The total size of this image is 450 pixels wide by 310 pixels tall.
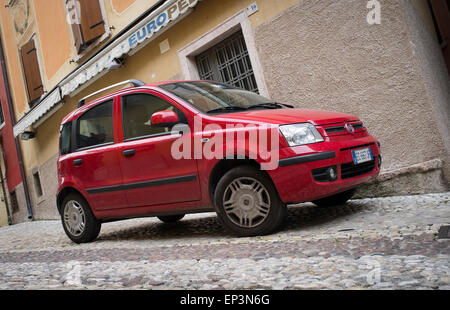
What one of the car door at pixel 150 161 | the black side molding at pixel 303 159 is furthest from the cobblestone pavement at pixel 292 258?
the black side molding at pixel 303 159

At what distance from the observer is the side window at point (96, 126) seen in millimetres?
5312

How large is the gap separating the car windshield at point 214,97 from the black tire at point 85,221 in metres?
2.02

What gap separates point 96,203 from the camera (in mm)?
5469

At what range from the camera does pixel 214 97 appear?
478 centimetres

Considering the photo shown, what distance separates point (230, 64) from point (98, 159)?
12.0 ft

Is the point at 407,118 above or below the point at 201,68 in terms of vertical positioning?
below

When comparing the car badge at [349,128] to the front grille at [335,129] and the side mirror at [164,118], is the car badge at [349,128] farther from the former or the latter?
the side mirror at [164,118]

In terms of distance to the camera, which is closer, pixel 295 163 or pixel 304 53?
→ pixel 295 163

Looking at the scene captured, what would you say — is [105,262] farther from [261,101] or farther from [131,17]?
[131,17]

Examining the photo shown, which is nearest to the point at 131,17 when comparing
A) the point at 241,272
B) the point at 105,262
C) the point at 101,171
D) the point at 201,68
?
the point at 201,68

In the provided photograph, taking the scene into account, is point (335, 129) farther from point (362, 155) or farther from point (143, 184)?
point (143, 184)

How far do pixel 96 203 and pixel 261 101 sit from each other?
248 centimetres

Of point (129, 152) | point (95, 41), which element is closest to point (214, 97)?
point (129, 152)

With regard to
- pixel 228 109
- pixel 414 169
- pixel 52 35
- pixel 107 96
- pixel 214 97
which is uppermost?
pixel 52 35
